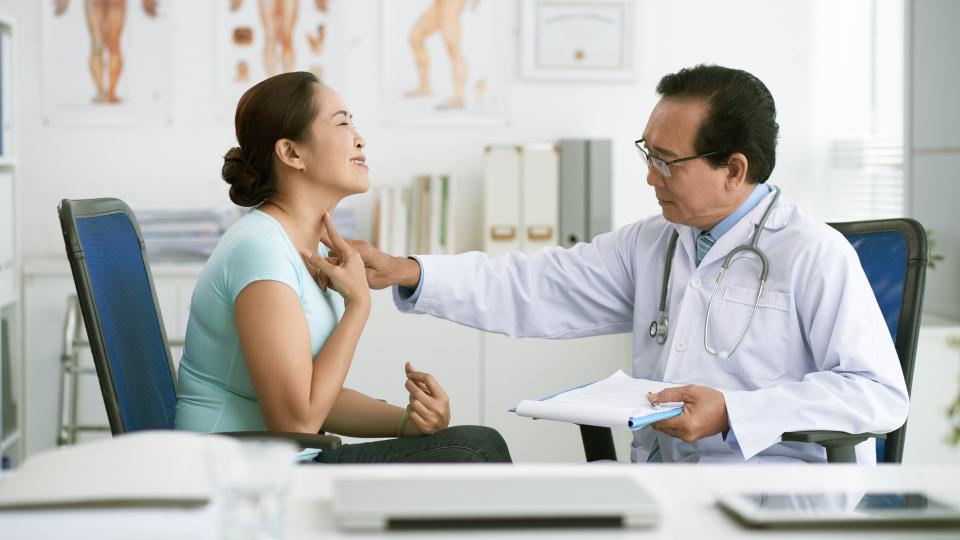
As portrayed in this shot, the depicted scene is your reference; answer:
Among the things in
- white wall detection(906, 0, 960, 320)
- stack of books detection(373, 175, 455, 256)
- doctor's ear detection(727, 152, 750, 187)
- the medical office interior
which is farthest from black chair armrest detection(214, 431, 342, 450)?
white wall detection(906, 0, 960, 320)

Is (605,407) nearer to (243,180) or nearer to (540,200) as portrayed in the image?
(243,180)

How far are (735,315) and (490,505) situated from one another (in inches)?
41.0

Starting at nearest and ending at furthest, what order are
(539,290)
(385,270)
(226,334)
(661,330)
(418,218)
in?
(226,334)
(661,330)
(385,270)
(539,290)
(418,218)

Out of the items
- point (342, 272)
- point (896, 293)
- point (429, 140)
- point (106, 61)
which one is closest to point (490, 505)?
point (342, 272)

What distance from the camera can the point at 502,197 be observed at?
11.8 feet

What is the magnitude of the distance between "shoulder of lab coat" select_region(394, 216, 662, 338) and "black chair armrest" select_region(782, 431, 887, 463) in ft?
2.00

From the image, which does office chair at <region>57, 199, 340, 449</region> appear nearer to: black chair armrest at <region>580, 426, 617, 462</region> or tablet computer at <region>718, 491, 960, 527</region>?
black chair armrest at <region>580, 426, 617, 462</region>

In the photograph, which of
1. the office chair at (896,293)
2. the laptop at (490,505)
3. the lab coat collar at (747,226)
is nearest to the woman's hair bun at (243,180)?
the office chair at (896,293)

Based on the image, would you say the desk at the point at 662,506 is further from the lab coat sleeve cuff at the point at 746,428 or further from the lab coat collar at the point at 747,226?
the lab coat collar at the point at 747,226

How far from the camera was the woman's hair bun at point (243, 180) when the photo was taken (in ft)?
6.31

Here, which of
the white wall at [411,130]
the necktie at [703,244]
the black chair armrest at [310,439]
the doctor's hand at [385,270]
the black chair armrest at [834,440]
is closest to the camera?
the black chair armrest at [310,439]

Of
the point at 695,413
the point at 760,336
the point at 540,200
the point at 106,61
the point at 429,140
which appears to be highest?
the point at 106,61

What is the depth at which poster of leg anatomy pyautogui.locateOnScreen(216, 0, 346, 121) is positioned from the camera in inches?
146

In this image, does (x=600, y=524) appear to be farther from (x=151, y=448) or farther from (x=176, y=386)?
(x=176, y=386)
